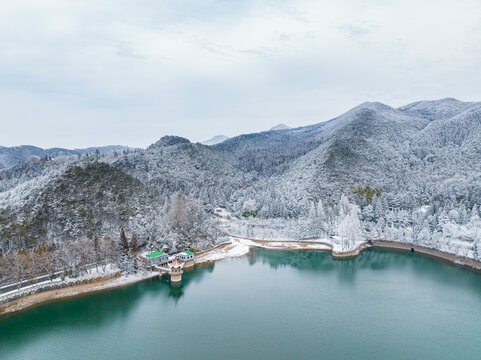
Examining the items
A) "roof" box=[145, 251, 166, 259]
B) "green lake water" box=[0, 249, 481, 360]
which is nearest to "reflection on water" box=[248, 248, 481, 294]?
"green lake water" box=[0, 249, 481, 360]

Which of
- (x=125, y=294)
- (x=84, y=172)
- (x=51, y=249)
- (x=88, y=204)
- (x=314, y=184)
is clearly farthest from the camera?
(x=314, y=184)

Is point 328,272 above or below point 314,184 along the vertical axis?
below

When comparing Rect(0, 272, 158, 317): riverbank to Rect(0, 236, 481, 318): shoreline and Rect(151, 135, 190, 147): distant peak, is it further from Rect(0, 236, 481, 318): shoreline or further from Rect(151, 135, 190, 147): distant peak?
Rect(151, 135, 190, 147): distant peak

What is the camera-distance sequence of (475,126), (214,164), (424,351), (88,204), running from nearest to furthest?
(424,351) → (88,204) → (475,126) → (214,164)

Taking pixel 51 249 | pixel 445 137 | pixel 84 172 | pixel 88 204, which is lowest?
pixel 51 249

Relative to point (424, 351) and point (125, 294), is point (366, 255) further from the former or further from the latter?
point (125, 294)

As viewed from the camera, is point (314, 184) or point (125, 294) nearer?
point (125, 294)

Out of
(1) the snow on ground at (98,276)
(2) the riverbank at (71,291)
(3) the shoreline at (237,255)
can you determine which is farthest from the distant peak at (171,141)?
(2) the riverbank at (71,291)

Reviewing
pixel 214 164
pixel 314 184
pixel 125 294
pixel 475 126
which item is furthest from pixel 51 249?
pixel 475 126

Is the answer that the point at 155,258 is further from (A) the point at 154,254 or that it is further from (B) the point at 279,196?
(B) the point at 279,196
